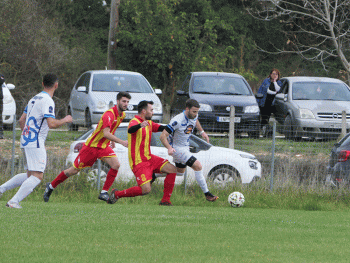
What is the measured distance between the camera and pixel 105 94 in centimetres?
1587

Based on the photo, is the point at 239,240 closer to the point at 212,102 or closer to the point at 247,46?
the point at 212,102

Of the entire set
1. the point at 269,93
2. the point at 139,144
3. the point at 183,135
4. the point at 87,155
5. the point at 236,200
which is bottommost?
the point at 236,200

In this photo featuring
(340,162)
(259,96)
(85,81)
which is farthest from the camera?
(85,81)

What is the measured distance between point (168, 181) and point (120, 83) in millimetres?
6947

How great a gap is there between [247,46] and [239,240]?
31.8m

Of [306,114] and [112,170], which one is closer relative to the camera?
[112,170]

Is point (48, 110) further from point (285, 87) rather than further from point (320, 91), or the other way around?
point (285, 87)

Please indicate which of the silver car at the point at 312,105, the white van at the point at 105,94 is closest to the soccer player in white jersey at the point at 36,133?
the white van at the point at 105,94

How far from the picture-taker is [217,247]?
632 cm

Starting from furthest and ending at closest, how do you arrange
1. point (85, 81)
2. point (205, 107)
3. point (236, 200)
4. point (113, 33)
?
point (113, 33), point (85, 81), point (205, 107), point (236, 200)

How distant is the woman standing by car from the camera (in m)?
16.7

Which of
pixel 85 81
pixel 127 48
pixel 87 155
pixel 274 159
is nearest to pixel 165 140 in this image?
pixel 87 155

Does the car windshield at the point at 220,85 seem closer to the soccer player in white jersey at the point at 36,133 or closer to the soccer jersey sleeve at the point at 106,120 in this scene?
the soccer jersey sleeve at the point at 106,120

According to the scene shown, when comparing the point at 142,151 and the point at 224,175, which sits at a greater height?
the point at 142,151
